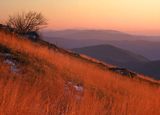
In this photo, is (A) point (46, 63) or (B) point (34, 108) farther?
(A) point (46, 63)

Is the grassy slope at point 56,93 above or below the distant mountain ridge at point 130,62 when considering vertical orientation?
above

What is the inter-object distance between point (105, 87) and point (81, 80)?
97 centimetres

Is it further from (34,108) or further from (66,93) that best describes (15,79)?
(34,108)

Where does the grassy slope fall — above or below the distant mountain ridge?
above

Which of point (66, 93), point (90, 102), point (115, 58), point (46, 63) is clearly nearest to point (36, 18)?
point (46, 63)

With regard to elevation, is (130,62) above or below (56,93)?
below

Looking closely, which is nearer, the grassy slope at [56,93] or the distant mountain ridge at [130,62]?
the grassy slope at [56,93]

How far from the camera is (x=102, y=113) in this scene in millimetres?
8758

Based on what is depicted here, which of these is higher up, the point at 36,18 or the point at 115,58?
the point at 36,18

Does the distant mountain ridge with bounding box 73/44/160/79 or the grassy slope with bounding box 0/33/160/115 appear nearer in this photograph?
the grassy slope with bounding box 0/33/160/115

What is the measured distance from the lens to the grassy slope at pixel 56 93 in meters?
7.63

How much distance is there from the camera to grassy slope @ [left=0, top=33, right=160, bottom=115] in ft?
25.0

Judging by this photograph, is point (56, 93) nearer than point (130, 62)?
Yes

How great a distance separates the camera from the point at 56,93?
1206 cm
